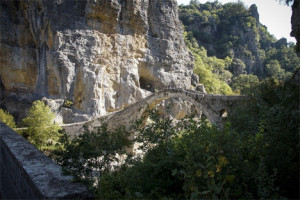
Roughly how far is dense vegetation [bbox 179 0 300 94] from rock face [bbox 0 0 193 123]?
79.3 feet

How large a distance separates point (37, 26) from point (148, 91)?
43.0 ft

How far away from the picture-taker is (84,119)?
21812 millimetres

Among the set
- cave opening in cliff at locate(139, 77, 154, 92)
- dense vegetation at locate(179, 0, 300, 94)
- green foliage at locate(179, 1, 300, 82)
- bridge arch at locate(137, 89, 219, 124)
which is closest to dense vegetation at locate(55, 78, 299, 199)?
bridge arch at locate(137, 89, 219, 124)

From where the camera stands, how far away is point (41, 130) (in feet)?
56.6

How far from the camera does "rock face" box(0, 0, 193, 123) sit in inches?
867

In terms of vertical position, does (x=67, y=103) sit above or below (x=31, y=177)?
above

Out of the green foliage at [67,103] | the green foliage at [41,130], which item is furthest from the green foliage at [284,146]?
the green foliage at [67,103]

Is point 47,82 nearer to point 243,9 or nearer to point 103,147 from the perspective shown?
point 103,147

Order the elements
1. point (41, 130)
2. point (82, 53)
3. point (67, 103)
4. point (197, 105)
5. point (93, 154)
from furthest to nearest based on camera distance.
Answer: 1. point (82, 53)
2. point (67, 103)
3. point (41, 130)
4. point (197, 105)
5. point (93, 154)

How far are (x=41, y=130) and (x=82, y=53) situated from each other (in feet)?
29.4

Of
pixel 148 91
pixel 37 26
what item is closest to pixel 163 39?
pixel 148 91

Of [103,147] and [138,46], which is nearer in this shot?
[103,147]

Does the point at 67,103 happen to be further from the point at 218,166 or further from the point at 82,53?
the point at 218,166

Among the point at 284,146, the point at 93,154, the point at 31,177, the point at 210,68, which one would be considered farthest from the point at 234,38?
the point at 31,177
